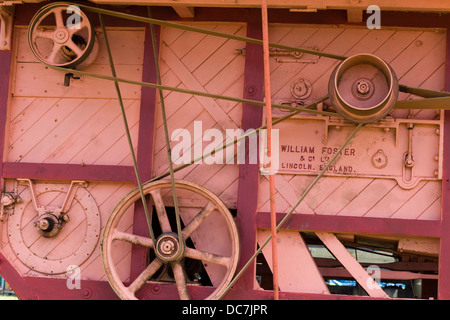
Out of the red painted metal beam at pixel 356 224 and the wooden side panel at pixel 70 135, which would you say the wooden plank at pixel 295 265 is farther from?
the wooden side panel at pixel 70 135

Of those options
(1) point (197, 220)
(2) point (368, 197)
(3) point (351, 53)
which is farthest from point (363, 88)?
(1) point (197, 220)

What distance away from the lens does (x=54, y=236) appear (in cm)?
643

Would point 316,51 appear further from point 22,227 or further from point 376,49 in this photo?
point 22,227

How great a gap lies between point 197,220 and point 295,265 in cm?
106

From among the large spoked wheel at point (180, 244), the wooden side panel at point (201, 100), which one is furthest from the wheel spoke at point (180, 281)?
the wooden side panel at point (201, 100)

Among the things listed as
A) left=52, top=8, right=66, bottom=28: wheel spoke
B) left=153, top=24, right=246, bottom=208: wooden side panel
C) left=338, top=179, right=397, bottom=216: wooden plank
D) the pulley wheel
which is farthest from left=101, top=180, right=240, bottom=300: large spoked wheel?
left=52, top=8, right=66, bottom=28: wheel spoke

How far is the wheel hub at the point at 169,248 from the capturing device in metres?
5.78

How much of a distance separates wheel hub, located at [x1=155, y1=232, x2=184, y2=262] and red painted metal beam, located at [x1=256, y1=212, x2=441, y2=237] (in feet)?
2.64

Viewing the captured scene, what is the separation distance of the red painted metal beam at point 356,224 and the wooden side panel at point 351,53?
0.08 metres

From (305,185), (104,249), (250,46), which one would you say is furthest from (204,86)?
(104,249)

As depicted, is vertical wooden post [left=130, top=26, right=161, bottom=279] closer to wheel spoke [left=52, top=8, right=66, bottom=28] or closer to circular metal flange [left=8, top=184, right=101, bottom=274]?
circular metal flange [left=8, top=184, right=101, bottom=274]

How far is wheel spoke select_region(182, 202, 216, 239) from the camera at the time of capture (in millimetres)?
5926

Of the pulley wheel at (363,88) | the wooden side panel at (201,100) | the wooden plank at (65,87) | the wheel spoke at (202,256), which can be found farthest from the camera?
the wooden plank at (65,87)

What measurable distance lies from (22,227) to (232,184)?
7.32 feet
